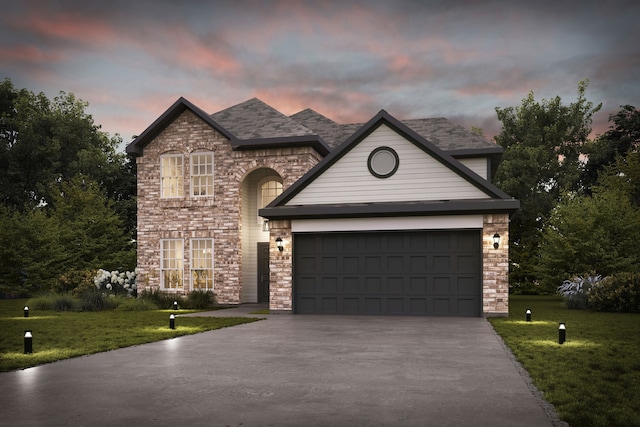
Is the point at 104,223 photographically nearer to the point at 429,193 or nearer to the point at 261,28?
the point at 261,28

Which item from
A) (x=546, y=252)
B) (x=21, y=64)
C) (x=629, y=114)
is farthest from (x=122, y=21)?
(x=629, y=114)

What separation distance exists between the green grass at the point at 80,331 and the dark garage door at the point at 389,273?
287 cm

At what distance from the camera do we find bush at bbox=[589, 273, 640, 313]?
2041 cm

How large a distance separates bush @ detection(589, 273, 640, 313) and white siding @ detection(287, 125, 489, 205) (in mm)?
6796

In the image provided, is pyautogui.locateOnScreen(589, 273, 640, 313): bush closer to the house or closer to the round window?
the house

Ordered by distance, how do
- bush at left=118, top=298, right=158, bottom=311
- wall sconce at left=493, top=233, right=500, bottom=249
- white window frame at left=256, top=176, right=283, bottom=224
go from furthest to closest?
white window frame at left=256, top=176, right=283, bottom=224 → bush at left=118, top=298, right=158, bottom=311 → wall sconce at left=493, top=233, right=500, bottom=249

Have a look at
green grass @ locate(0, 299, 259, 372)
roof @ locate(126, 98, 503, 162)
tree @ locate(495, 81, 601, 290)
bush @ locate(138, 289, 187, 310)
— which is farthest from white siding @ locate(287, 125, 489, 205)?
tree @ locate(495, 81, 601, 290)

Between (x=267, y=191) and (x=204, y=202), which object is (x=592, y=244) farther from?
(x=204, y=202)

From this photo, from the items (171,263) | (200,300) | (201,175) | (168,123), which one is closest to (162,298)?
(200,300)

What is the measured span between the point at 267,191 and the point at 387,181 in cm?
861

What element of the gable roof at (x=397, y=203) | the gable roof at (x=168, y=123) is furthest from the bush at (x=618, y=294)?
the gable roof at (x=168, y=123)

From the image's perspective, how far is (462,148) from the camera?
941 inches

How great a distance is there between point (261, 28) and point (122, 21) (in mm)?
5194

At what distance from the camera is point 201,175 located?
2511cm
